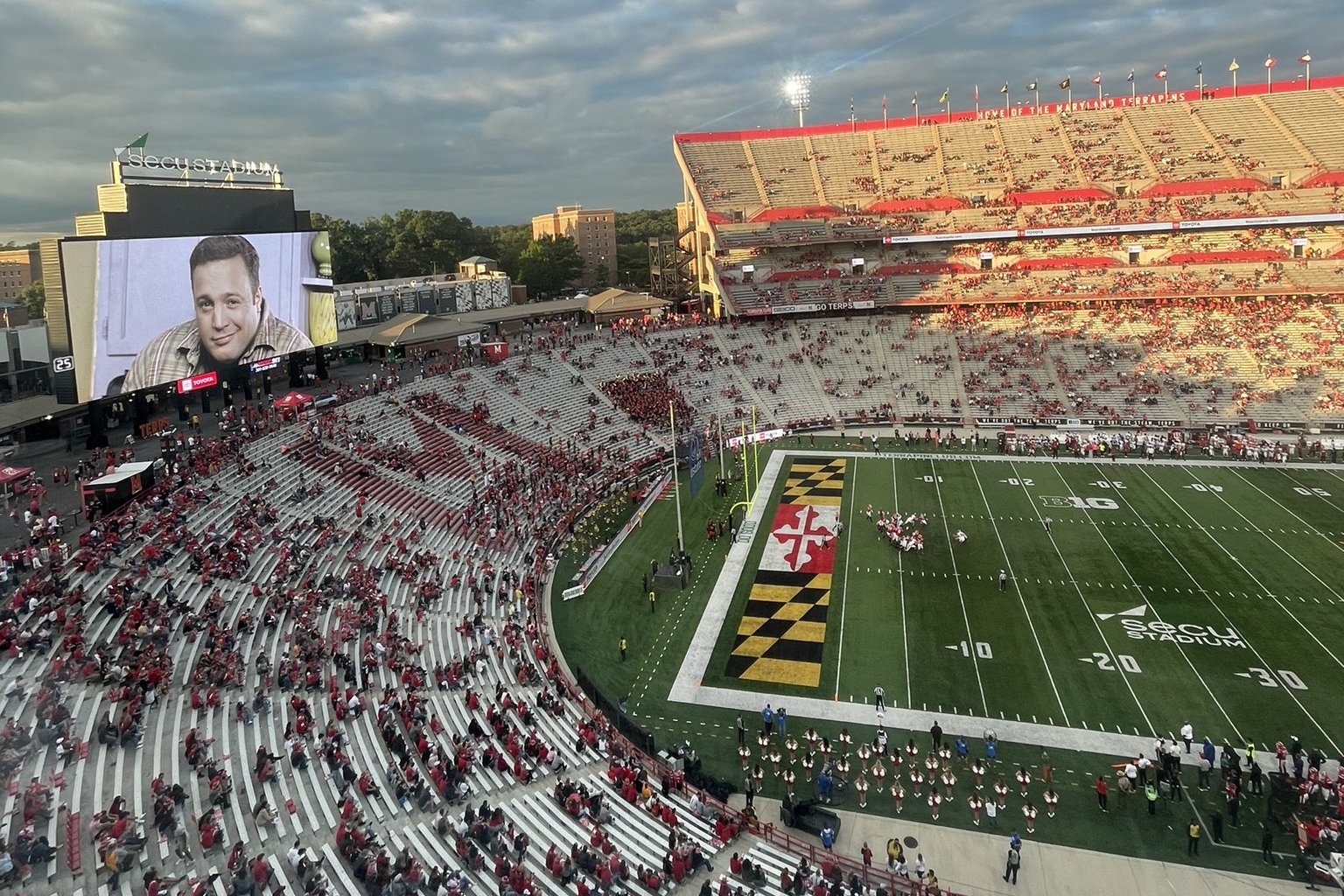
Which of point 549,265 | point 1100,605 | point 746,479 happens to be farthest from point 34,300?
point 1100,605

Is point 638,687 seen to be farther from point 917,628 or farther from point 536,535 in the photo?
point 536,535

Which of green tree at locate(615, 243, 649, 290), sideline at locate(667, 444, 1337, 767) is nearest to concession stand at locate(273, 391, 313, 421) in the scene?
sideline at locate(667, 444, 1337, 767)

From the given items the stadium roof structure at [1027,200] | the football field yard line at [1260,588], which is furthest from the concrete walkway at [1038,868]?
the stadium roof structure at [1027,200]

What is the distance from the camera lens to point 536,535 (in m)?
27.9

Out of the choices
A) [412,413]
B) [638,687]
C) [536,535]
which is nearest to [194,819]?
[638,687]

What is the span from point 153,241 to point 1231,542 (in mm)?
34860

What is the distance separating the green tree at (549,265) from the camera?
253ft

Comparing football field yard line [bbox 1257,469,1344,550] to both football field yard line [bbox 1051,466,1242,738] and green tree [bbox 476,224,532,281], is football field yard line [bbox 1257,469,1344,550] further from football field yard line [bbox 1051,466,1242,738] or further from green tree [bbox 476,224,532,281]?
green tree [bbox 476,224,532,281]

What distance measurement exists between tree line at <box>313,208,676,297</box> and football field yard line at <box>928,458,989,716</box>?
2004 inches

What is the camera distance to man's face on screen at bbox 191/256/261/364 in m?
26.8

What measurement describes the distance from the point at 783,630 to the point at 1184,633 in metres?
10.0

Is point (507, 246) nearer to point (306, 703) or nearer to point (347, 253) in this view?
point (347, 253)

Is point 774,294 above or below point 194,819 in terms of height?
above

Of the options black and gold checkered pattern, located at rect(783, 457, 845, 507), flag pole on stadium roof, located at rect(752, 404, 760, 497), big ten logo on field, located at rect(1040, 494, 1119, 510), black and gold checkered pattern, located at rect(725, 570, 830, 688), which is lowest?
black and gold checkered pattern, located at rect(725, 570, 830, 688)
